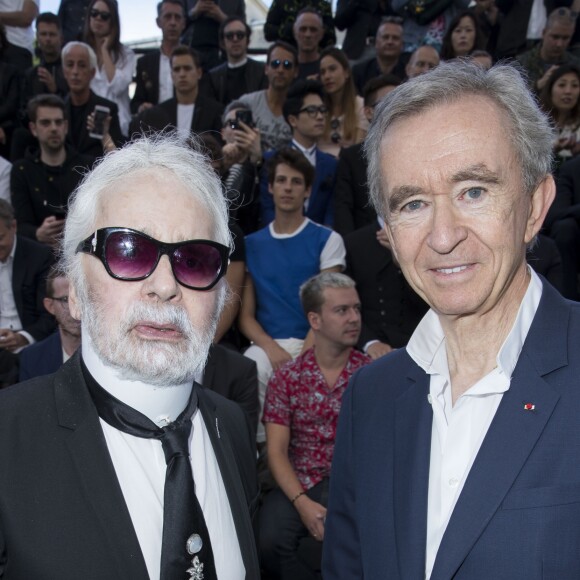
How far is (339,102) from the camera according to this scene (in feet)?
25.9

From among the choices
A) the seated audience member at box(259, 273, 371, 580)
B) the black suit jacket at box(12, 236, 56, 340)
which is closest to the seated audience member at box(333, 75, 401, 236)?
the seated audience member at box(259, 273, 371, 580)

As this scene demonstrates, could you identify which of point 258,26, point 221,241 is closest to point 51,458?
point 221,241

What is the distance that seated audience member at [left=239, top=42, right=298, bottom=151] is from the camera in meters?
7.75

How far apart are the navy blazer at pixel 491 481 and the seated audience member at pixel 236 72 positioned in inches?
290

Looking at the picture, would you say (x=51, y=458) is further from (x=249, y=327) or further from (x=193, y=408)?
(x=249, y=327)

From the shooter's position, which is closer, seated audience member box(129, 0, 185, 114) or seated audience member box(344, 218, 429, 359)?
seated audience member box(344, 218, 429, 359)

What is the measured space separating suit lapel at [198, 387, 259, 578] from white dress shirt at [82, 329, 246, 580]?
Answer: 0.02m

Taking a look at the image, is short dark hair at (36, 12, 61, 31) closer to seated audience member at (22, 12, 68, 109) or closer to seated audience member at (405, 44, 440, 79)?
seated audience member at (22, 12, 68, 109)

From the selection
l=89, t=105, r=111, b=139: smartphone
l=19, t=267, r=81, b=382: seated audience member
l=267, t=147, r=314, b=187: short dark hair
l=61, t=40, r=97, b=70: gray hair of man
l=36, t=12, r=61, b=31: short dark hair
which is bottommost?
l=19, t=267, r=81, b=382: seated audience member

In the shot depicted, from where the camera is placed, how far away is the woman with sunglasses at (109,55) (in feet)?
30.0

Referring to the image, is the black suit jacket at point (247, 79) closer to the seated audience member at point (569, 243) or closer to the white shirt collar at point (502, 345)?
the seated audience member at point (569, 243)

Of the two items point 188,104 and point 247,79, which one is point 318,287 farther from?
point 247,79

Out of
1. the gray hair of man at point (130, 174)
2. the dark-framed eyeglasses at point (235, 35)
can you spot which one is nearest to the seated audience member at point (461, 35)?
the dark-framed eyeglasses at point (235, 35)

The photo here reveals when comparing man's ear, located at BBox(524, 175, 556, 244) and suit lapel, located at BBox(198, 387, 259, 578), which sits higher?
man's ear, located at BBox(524, 175, 556, 244)
